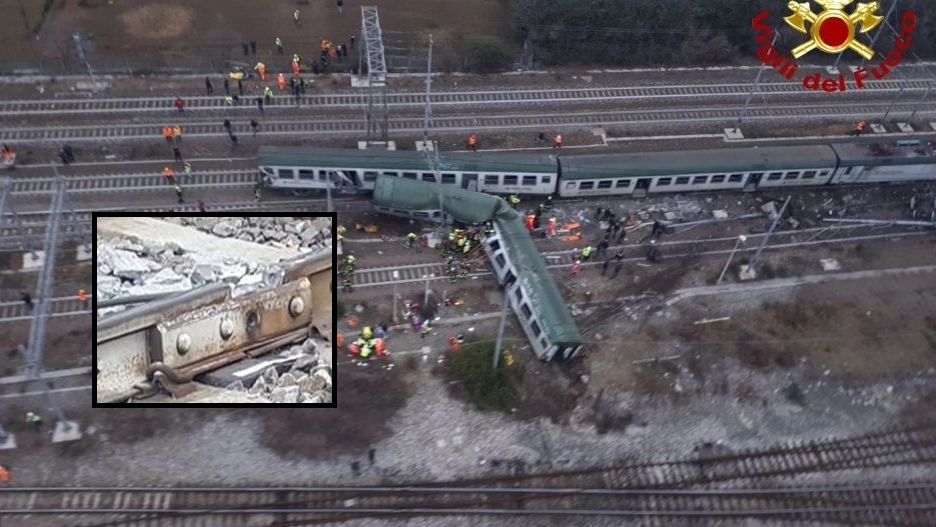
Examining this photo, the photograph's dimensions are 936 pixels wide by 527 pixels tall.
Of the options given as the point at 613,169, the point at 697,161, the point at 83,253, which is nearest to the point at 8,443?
the point at 83,253

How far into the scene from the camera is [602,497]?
1227 inches

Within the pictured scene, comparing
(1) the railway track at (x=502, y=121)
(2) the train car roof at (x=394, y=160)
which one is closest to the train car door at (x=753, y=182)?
(1) the railway track at (x=502, y=121)

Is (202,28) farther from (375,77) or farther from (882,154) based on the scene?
(882,154)

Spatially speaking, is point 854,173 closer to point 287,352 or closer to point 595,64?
point 595,64

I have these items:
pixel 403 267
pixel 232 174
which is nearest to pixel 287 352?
pixel 403 267

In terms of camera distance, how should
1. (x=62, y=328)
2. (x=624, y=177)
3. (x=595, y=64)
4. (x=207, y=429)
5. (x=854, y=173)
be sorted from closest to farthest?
(x=207, y=429) → (x=62, y=328) → (x=624, y=177) → (x=854, y=173) → (x=595, y=64)

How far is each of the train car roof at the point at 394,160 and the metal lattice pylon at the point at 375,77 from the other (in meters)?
4.69

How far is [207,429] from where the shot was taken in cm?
3127

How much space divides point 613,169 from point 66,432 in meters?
28.9

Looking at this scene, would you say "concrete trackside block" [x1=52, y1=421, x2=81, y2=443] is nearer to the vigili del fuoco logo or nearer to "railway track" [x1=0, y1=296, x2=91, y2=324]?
"railway track" [x1=0, y1=296, x2=91, y2=324]

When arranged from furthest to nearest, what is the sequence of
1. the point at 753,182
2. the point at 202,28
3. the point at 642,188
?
the point at 202,28 → the point at 753,182 → the point at 642,188

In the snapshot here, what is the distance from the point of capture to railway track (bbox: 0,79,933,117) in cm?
4350

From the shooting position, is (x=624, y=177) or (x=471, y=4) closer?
(x=624, y=177)

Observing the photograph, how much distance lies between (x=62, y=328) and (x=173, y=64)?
19890 mm
